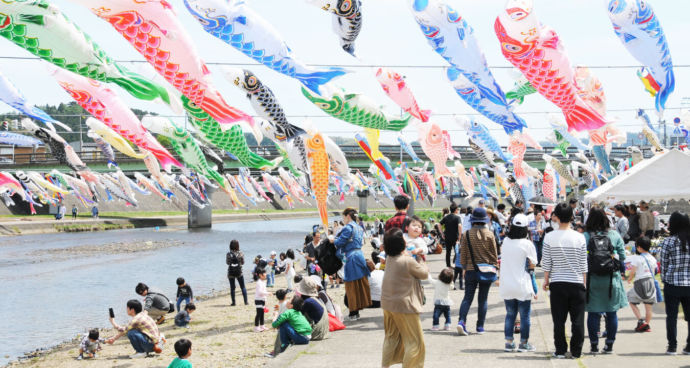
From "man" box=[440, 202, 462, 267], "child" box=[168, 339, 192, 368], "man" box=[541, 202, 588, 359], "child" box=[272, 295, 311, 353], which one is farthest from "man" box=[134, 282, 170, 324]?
"man" box=[541, 202, 588, 359]

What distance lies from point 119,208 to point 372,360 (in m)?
58.1

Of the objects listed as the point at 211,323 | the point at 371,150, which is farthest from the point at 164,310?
the point at 371,150

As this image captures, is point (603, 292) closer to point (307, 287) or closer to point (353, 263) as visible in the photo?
point (353, 263)

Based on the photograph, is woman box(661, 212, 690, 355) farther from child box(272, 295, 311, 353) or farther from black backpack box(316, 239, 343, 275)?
black backpack box(316, 239, 343, 275)

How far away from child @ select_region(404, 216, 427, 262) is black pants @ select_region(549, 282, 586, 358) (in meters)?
1.64

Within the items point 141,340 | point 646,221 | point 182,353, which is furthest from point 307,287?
point 646,221

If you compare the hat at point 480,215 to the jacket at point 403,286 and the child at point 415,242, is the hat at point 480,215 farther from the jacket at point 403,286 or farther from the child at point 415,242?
the jacket at point 403,286

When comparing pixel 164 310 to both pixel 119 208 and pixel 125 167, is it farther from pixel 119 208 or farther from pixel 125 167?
pixel 119 208

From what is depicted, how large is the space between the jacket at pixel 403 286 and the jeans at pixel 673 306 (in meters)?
2.58

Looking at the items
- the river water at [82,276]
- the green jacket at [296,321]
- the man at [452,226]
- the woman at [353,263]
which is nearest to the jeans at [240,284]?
the river water at [82,276]

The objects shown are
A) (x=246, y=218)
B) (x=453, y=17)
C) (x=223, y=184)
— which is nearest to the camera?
(x=453, y=17)

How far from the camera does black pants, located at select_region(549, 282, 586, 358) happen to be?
6500 millimetres

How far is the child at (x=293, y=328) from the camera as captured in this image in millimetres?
8180

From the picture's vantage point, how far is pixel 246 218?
215 feet
